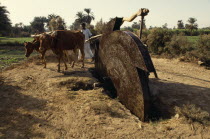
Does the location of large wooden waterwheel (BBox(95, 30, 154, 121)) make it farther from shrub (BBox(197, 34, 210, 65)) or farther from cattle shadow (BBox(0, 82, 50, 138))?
shrub (BBox(197, 34, 210, 65))

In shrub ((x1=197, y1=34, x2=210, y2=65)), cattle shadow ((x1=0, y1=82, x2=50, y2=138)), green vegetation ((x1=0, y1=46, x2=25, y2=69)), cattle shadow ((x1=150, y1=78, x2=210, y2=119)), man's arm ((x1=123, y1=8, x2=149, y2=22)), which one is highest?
man's arm ((x1=123, y1=8, x2=149, y2=22))

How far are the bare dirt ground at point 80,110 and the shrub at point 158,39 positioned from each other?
7.88m

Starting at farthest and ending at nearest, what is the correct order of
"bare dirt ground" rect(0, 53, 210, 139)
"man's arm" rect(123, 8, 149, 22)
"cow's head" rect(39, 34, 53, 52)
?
"cow's head" rect(39, 34, 53, 52) < "man's arm" rect(123, 8, 149, 22) < "bare dirt ground" rect(0, 53, 210, 139)

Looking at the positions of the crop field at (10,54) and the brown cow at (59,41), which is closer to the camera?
the brown cow at (59,41)

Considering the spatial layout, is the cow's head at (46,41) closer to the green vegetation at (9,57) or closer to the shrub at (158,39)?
the green vegetation at (9,57)

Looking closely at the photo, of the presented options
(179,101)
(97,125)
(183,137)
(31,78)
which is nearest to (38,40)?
(31,78)

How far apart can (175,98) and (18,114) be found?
429 centimetres

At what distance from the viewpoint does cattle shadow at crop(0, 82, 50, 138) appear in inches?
133

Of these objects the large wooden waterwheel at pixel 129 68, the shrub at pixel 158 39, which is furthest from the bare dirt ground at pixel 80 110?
the shrub at pixel 158 39

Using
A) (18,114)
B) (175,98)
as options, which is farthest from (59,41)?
(175,98)

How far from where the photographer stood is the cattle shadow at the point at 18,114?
3.39 meters

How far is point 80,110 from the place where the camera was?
4.24 metres

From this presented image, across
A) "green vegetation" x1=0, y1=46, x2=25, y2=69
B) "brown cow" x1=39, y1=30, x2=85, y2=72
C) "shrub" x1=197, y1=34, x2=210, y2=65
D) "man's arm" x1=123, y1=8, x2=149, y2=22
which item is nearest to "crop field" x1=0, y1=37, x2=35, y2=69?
"green vegetation" x1=0, y1=46, x2=25, y2=69

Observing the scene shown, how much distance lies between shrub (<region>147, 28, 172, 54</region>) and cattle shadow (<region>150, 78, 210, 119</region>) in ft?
28.1
